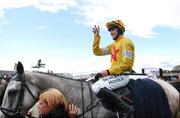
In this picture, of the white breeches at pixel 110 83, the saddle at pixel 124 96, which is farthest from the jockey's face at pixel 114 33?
the saddle at pixel 124 96

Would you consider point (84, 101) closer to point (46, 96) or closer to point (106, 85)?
point (106, 85)

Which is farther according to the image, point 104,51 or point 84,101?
point 104,51

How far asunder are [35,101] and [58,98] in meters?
3.76

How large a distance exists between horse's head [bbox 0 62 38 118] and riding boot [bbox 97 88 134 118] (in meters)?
1.36

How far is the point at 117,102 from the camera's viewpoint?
8484 millimetres

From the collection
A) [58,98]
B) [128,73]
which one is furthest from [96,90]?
[58,98]

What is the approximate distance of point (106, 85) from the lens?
8.80m

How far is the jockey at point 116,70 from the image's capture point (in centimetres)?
853

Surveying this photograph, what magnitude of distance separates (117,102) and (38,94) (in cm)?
160

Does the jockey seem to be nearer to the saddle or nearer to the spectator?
the saddle

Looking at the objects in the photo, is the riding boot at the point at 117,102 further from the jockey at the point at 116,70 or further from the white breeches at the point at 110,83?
the white breeches at the point at 110,83

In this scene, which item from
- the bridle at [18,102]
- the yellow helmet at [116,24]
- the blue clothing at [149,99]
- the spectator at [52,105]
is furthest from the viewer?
the yellow helmet at [116,24]

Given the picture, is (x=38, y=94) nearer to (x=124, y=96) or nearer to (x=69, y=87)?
(x=69, y=87)

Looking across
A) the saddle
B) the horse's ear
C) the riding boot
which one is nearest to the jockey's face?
the saddle
